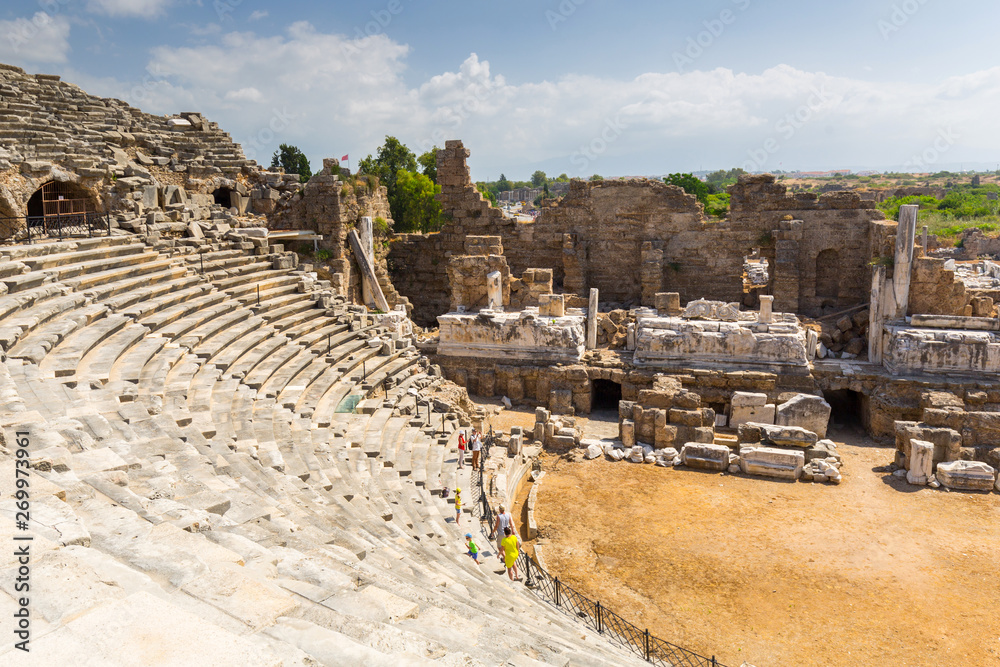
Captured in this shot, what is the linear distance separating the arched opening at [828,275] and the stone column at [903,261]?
4.19 m

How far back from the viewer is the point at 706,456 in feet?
50.5

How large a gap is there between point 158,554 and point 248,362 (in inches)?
357

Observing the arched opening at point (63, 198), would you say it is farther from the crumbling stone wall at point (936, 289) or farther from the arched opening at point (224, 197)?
the crumbling stone wall at point (936, 289)

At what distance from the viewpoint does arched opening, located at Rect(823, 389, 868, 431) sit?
18.6 m

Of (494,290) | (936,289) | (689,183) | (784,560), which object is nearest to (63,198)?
(494,290)

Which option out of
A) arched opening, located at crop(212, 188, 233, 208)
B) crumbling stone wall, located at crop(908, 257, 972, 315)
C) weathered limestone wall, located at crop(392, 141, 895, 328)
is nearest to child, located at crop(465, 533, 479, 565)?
weathered limestone wall, located at crop(392, 141, 895, 328)

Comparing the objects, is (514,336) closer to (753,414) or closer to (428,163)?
(753,414)

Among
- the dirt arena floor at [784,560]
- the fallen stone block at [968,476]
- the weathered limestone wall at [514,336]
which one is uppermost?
the weathered limestone wall at [514,336]

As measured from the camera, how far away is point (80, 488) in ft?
17.4

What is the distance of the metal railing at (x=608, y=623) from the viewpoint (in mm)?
8766

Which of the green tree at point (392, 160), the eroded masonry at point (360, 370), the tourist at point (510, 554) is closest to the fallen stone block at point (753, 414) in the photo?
the eroded masonry at point (360, 370)

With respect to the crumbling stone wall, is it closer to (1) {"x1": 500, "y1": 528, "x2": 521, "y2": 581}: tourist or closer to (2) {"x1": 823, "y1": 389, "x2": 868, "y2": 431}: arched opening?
(2) {"x1": 823, "y1": 389, "x2": 868, "y2": 431}: arched opening

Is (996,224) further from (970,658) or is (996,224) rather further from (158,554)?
(158,554)

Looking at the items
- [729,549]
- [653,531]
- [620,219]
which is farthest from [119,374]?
[620,219]
